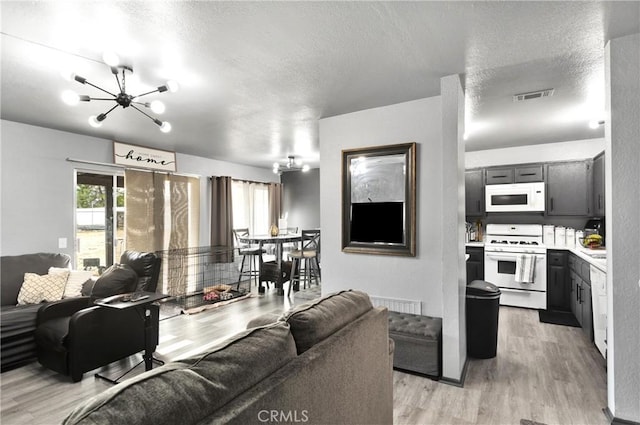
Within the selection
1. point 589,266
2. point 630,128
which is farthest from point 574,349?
point 630,128

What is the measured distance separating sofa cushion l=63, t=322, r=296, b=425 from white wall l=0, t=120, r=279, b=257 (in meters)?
4.51

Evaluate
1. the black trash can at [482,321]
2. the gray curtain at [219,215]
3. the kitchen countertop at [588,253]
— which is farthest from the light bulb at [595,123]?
the gray curtain at [219,215]

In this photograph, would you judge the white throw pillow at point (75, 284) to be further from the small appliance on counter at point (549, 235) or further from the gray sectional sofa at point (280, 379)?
the small appliance on counter at point (549, 235)

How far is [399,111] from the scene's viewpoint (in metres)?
3.44

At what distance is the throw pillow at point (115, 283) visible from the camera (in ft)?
10.6

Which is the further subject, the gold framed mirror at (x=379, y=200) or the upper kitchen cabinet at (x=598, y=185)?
the upper kitchen cabinet at (x=598, y=185)

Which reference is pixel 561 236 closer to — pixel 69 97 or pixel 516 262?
pixel 516 262

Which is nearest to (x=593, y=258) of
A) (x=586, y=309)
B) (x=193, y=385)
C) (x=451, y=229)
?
(x=586, y=309)

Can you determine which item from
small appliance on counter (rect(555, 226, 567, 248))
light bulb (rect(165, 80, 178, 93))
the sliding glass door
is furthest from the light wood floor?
light bulb (rect(165, 80, 178, 93))

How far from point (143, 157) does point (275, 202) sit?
339 centimetres

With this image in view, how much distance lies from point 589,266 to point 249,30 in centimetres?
415

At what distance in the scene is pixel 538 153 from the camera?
17.6ft

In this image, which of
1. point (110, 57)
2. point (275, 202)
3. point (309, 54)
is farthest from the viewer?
point (275, 202)

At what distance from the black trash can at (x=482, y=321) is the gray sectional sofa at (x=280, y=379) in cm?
Result: 177
